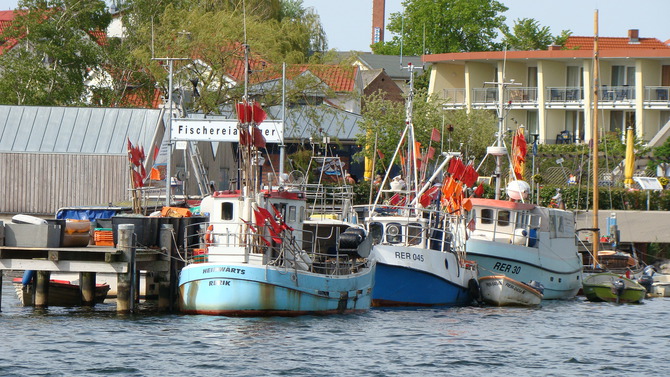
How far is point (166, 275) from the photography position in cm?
2900

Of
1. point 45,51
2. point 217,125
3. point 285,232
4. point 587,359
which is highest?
point 45,51

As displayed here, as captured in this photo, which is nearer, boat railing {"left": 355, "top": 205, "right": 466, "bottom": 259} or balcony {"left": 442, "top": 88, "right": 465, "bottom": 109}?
boat railing {"left": 355, "top": 205, "right": 466, "bottom": 259}

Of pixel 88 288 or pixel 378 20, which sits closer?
pixel 88 288

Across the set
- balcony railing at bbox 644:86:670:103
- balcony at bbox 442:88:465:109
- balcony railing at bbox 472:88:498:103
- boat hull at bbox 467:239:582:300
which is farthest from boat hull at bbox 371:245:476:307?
balcony at bbox 442:88:465:109

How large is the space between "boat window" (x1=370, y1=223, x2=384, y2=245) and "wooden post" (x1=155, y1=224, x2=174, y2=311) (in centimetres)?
644

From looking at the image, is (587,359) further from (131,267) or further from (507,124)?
(507,124)

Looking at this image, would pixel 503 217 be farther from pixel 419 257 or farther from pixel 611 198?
pixel 611 198

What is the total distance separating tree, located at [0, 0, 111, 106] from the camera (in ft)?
191

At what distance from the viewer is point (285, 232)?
2847cm

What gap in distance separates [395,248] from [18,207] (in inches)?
762

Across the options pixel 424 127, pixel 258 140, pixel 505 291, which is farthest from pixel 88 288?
pixel 424 127

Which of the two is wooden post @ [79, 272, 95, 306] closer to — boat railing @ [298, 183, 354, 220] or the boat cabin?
boat railing @ [298, 183, 354, 220]

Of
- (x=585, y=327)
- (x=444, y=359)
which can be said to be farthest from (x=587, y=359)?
(x=585, y=327)

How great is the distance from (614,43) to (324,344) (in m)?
57.8
